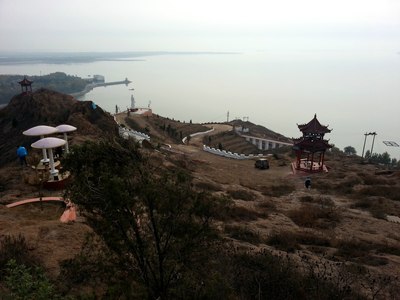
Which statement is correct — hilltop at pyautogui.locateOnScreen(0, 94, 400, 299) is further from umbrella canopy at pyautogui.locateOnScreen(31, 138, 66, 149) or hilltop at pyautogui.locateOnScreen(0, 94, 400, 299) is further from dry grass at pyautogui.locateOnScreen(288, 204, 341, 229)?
umbrella canopy at pyautogui.locateOnScreen(31, 138, 66, 149)

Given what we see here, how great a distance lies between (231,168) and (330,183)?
10.1 meters

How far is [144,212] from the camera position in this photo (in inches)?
248

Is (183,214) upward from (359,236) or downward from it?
upward

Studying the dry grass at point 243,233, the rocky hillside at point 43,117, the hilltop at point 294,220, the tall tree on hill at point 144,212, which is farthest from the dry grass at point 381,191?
the rocky hillside at point 43,117

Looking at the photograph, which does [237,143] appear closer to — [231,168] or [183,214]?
[231,168]

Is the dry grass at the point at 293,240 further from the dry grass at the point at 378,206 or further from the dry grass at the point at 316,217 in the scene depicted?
the dry grass at the point at 378,206

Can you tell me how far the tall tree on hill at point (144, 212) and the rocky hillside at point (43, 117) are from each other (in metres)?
26.0

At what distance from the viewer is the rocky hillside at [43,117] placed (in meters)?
34.4

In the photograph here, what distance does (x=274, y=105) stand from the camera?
496ft

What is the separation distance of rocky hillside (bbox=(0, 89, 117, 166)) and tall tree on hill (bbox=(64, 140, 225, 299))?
26022 millimetres

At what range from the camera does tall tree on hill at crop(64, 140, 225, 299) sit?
20.7 ft

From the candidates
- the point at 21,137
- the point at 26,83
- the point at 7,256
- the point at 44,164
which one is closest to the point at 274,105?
the point at 26,83

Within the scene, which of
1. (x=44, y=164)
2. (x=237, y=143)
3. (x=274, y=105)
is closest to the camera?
(x=44, y=164)

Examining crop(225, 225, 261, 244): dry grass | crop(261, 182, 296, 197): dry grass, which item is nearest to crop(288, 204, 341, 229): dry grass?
crop(225, 225, 261, 244): dry grass
